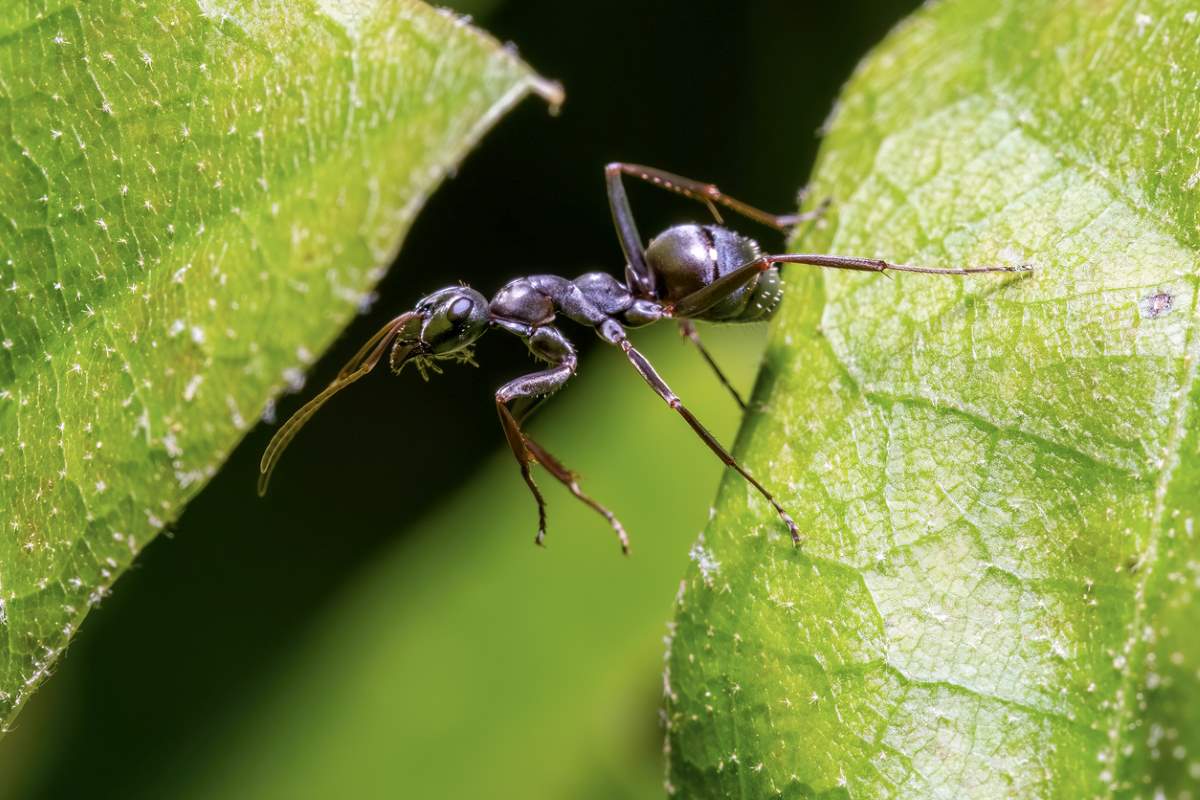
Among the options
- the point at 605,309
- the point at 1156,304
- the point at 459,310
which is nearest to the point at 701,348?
the point at 605,309

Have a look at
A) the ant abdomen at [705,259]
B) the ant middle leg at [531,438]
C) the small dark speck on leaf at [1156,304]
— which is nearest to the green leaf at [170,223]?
the small dark speck on leaf at [1156,304]

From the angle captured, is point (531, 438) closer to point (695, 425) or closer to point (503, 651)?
point (695, 425)

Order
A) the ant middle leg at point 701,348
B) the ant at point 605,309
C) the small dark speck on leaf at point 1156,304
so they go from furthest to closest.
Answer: the ant middle leg at point 701,348, the ant at point 605,309, the small dark speck on leaf at point 1156,304

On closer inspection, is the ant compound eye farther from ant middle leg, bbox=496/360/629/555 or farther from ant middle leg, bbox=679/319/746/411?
ant middle leg, bbox=679/319/746/411

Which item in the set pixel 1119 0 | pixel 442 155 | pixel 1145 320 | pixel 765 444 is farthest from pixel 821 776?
pixel 1119 0

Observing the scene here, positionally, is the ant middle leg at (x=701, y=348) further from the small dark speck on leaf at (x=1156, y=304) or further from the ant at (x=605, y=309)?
the small dark speck on leaf at (x=1156, y=304)

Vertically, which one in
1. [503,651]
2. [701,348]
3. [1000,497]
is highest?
[1000,497]

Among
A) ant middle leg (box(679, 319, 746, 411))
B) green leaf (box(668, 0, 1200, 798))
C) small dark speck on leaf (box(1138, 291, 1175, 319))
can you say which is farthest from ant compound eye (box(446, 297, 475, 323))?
small dark speck on leaf (box(1138, 291, 1175, 319))

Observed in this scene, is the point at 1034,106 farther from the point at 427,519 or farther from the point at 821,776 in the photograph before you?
the point at 427,519
